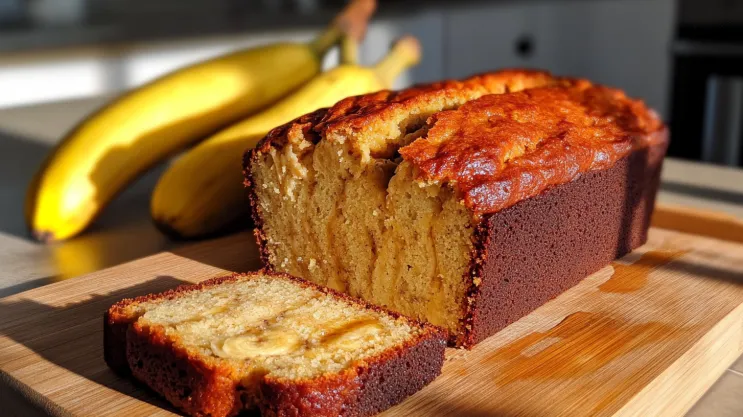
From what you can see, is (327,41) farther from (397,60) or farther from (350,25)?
(397,60)

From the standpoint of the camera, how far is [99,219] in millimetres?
2369

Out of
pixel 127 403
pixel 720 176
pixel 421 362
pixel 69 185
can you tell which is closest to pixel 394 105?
pixel 421 362

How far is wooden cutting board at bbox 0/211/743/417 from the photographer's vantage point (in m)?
1.28

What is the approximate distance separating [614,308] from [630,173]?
412 millimetres

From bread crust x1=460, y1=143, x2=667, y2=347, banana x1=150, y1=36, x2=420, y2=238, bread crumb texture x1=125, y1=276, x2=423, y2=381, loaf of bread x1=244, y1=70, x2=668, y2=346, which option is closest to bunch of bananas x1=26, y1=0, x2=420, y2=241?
banana x1=150, y1=36, x2=420, y2=238

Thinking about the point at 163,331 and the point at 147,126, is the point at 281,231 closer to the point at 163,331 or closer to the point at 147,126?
the point at 163,331

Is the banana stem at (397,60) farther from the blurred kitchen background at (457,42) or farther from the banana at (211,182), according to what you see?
the blurred kitchen background at (457,42)

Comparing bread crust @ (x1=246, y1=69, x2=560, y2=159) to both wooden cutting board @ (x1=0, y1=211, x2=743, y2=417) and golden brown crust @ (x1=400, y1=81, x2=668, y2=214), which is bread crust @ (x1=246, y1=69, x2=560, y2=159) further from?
wooden cutting board @ (x1=0, y1=211, x2=743, y2=417)

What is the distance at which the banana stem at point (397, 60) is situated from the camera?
2.48 meters

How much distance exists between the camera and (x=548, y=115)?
1.77 meters

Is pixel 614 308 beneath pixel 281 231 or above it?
beneath

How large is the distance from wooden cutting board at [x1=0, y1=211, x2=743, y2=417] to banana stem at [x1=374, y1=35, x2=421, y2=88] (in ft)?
2.57

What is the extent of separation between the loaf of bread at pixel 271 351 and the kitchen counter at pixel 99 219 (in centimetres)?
30

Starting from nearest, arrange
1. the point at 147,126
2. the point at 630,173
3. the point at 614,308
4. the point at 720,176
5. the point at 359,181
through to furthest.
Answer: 1. the point at 359,181
2. the point at 614,308
3. the point at 630,173
4. the point at 147,126
5. the point at 720,176
